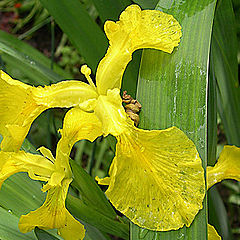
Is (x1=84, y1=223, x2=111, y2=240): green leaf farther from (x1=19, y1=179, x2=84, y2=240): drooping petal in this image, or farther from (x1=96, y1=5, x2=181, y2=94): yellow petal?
(x1=96, y1=5, x2=181, y2=94): yellow petal

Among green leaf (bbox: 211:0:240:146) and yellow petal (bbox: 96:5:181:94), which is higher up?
yellow petal (bbox: 96:5:181:94)

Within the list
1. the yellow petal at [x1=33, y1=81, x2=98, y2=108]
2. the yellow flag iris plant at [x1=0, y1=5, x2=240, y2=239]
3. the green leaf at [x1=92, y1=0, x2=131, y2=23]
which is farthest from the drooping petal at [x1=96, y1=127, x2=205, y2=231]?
the green leaf at [x1=92, y1=0, x2=131, y2=23]

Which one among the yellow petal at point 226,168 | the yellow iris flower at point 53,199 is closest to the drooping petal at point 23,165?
the yellow iris flower at point 53,199

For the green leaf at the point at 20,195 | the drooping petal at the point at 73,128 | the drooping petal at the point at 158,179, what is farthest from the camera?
the green leaf at the point at 20,195

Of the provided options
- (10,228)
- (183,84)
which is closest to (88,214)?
(10,228)

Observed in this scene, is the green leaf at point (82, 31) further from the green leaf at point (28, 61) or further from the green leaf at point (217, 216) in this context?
the green leaf at point (217, 216)

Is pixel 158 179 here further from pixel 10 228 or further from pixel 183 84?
pixel 10 228
